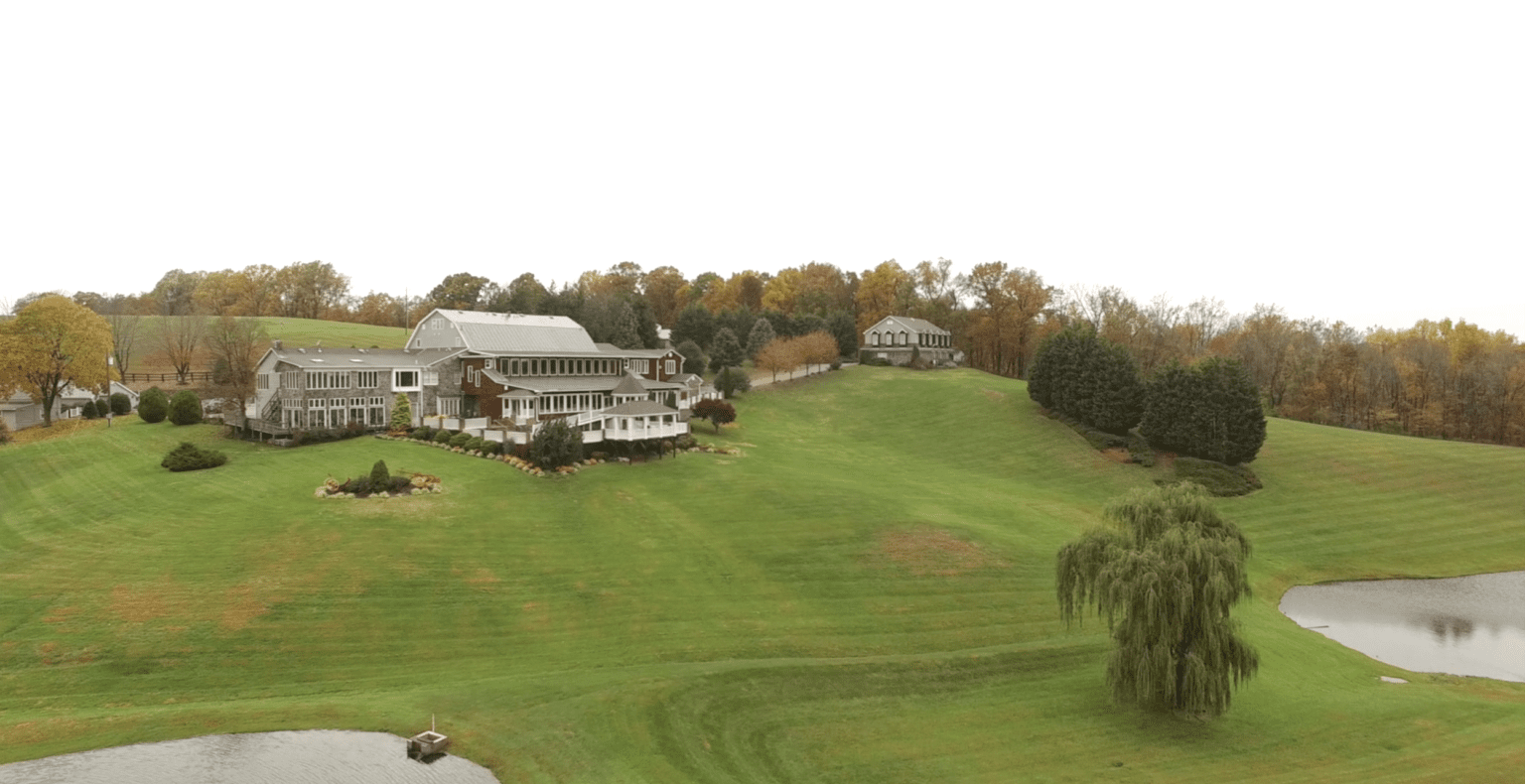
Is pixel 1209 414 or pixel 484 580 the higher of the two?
pixel 1209 414

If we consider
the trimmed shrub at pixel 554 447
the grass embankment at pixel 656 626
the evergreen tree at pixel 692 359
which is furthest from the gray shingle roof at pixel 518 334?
the evergreen tree at pixel 692 359

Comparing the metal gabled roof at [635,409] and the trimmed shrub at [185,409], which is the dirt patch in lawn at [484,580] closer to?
the metal gabled roof at [635,409]

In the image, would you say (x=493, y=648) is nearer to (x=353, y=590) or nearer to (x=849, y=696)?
(x=353, y=590)

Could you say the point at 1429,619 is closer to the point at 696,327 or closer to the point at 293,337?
the point at 696,327

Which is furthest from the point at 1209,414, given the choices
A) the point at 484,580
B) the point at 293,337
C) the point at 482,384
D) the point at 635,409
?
the point at 293,337

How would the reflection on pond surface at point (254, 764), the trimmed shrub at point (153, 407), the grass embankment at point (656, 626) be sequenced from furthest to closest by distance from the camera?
the trimmed shrub at point (153, 407) < the grass embankment at point (656, 626) < the reflection on pond surface at point (254, 764)

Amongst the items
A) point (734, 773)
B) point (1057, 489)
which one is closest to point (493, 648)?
point (734, 773)

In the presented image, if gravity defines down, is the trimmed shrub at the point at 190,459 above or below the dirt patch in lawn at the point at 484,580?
above

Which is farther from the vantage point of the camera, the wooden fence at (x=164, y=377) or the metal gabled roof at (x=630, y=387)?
the wooden fence at (x=164, y=377)
